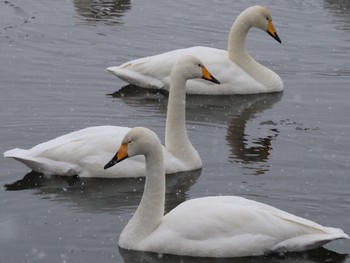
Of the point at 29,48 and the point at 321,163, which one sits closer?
the point at 321,163

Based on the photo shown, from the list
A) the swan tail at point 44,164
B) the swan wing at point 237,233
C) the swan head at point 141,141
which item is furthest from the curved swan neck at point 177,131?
the swan wing at point 237,233

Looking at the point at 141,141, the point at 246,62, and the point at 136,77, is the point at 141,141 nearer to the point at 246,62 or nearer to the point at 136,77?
the point at 136,77

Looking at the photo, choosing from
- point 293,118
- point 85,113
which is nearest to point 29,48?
point 85,113

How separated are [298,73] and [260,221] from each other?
27.0ft

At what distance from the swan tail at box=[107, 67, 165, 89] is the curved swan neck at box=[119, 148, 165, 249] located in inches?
257

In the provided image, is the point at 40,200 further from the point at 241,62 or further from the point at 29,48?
the point at 29,48

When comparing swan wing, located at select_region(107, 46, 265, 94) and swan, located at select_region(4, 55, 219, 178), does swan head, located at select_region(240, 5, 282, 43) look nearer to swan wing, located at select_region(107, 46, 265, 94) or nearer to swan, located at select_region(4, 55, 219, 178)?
swan wing, located at select_region(107, 46, 265, 94)

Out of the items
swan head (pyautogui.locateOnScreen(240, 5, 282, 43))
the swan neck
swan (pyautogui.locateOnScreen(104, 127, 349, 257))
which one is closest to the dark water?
swan (pyautogui.locateOnScreen(104, 127, 349, 257))

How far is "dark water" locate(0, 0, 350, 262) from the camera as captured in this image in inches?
415

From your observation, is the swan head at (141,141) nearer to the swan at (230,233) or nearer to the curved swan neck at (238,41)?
the swan at (230,233)

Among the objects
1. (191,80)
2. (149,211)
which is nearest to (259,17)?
(191,80)

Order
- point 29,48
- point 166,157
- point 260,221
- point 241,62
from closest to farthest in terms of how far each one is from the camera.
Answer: point 260,221, point 166,157, point 241,62, point 29,48

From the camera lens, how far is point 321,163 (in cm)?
1268

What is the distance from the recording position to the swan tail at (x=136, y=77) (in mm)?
16328
